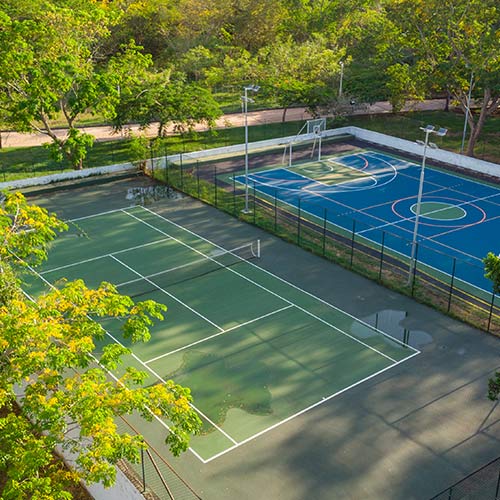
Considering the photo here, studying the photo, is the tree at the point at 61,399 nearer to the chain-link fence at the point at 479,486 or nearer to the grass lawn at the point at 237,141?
the chain-link fence at the point at 479,486

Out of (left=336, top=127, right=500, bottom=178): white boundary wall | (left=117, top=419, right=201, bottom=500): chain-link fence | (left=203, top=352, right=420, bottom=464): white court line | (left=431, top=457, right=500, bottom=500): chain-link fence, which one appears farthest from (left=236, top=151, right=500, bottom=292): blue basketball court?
(left=117, top=419, right=201, bottom=500): chain-link fence

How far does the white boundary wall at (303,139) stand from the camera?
43.7 metres

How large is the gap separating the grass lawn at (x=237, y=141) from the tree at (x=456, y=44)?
3960 mm

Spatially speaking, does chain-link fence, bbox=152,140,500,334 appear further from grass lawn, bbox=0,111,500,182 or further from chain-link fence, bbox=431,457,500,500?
chain-link fence, bbox=431,457,500,500

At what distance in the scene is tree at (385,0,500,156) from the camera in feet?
152

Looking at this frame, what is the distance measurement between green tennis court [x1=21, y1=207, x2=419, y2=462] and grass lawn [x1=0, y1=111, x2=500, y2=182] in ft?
42.5

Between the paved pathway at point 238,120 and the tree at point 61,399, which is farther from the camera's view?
the paved pathway at point 238,120

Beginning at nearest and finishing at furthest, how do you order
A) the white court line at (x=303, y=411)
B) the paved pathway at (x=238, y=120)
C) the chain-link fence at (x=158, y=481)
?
the chain-link fence at (x=158, y=481)
the white court line at (x=303, y=411)
the paved pathway at (x=238, y=120)

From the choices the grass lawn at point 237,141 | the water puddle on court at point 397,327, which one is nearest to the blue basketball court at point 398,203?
the water puddle on court at point 397,327

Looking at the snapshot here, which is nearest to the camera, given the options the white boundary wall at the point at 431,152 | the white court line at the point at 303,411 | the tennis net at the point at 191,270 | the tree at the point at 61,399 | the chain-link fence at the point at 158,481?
the tree at the point at 61,399

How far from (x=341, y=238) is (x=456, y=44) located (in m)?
20.6

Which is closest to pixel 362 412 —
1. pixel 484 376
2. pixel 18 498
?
pixel 484 376

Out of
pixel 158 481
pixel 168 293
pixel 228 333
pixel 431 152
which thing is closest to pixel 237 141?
pixel 431 152

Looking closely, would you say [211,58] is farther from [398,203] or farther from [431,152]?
[398,203]
